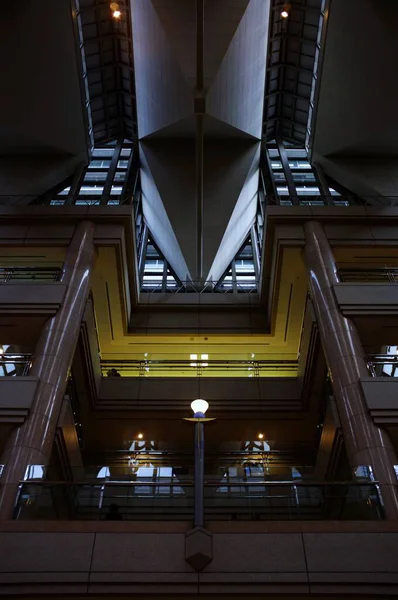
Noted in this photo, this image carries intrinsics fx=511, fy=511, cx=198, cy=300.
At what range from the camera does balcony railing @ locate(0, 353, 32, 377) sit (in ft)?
42.1

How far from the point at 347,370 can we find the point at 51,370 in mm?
7148

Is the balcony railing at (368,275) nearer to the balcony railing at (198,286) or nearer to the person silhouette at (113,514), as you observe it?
the balcony railing at (198,286)

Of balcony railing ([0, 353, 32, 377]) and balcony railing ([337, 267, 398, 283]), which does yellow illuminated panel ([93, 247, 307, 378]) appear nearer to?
balcony railing ([337, 267, 398, 283])

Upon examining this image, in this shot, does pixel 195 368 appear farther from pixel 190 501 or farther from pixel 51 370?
pixel 190 501

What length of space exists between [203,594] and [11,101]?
18759 mm

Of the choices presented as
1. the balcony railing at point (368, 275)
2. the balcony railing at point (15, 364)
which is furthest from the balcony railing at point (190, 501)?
the balcony railing at point (368, 275)

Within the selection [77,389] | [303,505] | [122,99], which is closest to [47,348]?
[77,389]

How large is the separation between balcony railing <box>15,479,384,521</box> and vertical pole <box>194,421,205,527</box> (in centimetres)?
123

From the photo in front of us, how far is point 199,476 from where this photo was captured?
684 centimetres

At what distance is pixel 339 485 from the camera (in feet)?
27.4

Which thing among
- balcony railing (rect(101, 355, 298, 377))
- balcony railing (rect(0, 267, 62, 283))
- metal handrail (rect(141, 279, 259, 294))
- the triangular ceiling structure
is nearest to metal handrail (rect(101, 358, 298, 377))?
balcony railing (rect(101, 355, 298, 377))

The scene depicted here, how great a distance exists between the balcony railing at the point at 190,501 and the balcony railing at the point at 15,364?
4886 millimetres

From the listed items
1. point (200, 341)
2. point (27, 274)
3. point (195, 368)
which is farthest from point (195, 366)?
point (27, 274)

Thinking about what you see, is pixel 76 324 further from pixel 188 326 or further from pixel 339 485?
pixel 339 485
